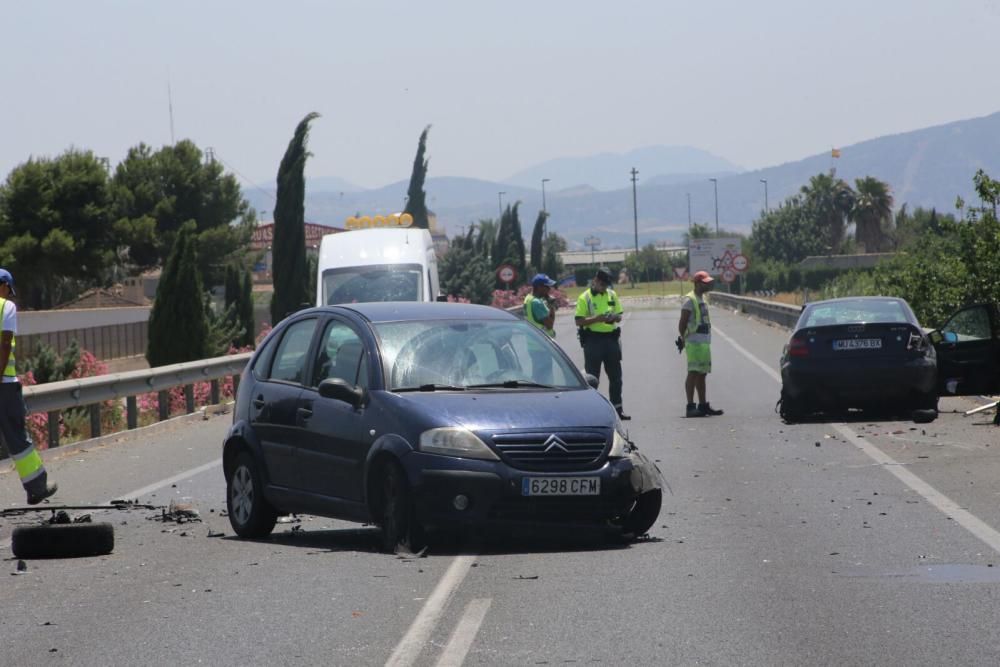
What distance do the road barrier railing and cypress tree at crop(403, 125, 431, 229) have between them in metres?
44.2

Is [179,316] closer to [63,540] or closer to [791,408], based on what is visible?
[791,408]

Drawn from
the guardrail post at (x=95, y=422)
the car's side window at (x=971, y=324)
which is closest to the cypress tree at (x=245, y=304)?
the guardrail post at (x=95, y=422)

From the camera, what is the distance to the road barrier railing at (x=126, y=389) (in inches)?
693

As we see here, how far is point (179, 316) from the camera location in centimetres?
3152

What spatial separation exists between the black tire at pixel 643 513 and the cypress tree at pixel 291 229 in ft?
121

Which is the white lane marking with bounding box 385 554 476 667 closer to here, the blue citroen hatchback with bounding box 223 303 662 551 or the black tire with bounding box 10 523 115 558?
the blue citroen hatchback with bounding box 223 303 662 551

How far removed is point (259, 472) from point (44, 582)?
211 centimetres

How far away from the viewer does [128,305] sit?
7244 cm

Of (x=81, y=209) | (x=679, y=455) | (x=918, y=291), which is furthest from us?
(x=81, y=209)

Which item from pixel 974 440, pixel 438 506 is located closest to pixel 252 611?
pixel 438 506

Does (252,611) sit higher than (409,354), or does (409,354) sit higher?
(409,354)

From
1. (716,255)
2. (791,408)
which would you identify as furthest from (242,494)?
(716,255)

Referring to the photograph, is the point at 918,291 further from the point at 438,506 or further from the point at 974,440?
the point at 438,506

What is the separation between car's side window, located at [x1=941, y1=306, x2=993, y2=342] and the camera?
19.5 meters
